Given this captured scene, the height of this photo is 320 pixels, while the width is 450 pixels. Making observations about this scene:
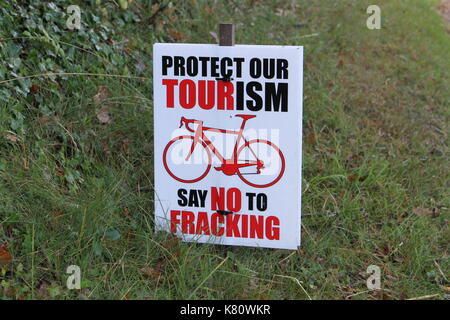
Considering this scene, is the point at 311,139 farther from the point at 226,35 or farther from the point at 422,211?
A: the point at 226,35

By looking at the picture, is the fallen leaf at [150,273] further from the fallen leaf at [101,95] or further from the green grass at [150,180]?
the fallen leaf at [101,95]

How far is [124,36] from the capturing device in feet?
20.0

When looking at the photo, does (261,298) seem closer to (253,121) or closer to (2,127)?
(253,121)

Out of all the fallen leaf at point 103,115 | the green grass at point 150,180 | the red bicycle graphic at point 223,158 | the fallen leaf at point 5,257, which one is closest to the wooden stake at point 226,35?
the red bicycle graphic at point 223,158

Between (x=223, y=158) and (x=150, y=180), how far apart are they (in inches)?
29.6

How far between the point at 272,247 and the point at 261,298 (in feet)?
1.72

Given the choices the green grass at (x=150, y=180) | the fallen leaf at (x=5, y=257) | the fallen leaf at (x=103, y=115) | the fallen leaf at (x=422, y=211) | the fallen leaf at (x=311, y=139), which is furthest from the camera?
the fallen leaf at (x=311, y=139)

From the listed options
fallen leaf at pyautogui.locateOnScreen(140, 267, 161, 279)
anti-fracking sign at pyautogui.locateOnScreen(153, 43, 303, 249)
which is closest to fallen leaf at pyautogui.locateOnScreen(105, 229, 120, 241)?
fallen leaf at pyautogui.locateOnScreen(140, 267, 161, 279)

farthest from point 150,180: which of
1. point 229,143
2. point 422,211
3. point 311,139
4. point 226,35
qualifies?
point 422,211

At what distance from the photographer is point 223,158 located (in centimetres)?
417

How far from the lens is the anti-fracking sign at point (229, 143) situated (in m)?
4.09

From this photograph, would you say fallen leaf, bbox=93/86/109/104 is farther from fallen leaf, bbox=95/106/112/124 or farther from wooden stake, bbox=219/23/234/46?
wooden stake, bbox=219/23/234/46

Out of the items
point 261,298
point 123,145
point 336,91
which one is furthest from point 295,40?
point 261,298

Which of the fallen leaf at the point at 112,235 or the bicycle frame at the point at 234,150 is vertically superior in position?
the bicycle frame at the point at 234,150
